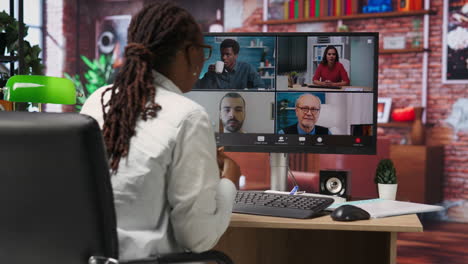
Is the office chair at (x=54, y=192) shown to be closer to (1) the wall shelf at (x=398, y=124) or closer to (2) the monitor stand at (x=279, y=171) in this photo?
(2) the monitor stand at (x=279, y=171)

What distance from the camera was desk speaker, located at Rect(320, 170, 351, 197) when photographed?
190 cm

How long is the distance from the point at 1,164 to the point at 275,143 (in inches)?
44.5

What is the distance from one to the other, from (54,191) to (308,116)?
1.12m

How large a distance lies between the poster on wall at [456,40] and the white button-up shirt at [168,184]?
5.20m

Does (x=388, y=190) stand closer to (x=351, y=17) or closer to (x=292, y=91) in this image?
(x=292, y=91)

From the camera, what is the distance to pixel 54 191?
3.20 feet

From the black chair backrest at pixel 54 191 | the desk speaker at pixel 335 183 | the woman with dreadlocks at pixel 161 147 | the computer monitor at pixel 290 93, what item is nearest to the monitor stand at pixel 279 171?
the computer monitor at pixel 290 93

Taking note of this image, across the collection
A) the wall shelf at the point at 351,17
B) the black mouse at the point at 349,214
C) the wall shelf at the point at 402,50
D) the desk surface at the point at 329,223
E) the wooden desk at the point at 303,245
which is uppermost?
the wall shelf at the point at 351,17

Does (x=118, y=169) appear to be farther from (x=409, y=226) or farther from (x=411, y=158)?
(x=411, y=158)

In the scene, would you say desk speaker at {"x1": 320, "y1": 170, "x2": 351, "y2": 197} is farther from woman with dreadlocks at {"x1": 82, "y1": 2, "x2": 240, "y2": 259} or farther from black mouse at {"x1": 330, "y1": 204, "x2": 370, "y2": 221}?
woman with dreadlocks at {"x1": 82, "y1": 2, "x2": 240, "y2": 259}

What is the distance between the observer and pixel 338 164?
511 cm

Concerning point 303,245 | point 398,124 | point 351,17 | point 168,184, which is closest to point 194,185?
point 168,184

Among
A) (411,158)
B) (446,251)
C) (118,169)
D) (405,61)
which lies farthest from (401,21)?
(118,169)

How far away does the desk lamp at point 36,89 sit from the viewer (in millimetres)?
2010
